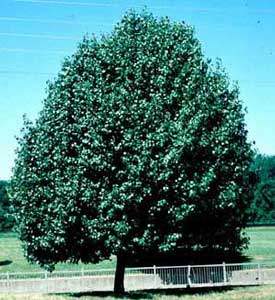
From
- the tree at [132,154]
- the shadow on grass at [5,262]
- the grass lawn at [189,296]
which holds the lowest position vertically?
the grass lawn at [189,296]

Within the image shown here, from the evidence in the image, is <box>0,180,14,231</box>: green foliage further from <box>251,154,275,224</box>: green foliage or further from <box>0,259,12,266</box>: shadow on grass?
<box>0,259,12,266</box>: shadow on grass

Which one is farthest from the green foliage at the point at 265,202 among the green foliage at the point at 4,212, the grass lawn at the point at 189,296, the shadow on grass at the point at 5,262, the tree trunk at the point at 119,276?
the tree trunk at the point at 119,276

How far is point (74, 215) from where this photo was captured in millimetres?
23922

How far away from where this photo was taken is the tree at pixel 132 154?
23.2m

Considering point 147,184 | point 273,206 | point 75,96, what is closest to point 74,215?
point 147,184

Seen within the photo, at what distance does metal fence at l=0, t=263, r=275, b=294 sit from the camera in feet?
104

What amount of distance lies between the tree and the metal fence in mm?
5552

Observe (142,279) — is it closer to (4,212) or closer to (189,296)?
(189,296)

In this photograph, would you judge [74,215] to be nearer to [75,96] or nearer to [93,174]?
[93,174]

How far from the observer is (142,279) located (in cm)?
3216

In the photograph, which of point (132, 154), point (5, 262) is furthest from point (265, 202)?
point (132, 154)

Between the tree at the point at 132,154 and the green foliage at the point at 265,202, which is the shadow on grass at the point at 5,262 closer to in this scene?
the tree at the point at 132,154

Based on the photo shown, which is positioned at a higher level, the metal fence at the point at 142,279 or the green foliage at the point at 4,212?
the green foliage at the point at 4,212

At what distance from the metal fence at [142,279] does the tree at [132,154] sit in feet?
18.2
